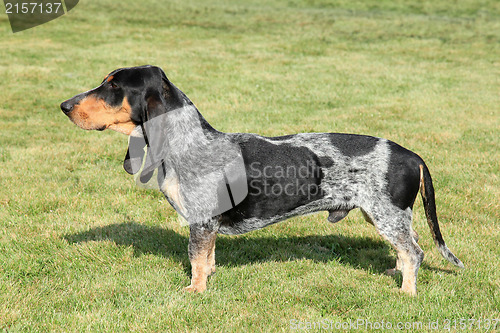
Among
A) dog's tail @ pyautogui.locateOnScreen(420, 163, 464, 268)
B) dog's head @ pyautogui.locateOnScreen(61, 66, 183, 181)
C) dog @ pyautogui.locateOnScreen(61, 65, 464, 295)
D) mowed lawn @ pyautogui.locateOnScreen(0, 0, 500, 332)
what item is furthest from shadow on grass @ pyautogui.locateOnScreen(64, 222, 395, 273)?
dog's head @ pyautogui.locateOnScreen(61, 66, 183, 181)

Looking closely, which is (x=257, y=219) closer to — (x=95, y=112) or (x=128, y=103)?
(x=128, y=103)

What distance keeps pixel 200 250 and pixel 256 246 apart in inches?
58.7

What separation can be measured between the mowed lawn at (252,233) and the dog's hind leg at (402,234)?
21cm

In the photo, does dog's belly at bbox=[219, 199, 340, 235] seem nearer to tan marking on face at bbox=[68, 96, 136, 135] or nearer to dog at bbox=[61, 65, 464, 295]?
dog at bbox=[61, 65, 464, 295]

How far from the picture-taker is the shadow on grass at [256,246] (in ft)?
19.8

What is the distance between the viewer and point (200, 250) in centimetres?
506

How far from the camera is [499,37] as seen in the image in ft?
87.3

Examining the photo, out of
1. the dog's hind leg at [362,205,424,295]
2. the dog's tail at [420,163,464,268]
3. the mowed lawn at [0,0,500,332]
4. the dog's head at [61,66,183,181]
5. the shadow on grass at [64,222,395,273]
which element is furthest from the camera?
the shadow on grass at [64,222,395,273]

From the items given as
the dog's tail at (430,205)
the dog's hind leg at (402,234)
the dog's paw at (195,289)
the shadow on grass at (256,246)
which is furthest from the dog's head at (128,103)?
the dog's tail at (430,205)

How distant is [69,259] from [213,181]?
7.38 ft

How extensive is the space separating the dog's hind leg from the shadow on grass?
2.23 feet

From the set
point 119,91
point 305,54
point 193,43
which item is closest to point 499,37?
point 305,54

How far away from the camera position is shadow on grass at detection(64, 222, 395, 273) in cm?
604

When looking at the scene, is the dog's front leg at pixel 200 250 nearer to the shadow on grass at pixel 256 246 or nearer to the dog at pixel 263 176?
the dog at pixel 263 176
